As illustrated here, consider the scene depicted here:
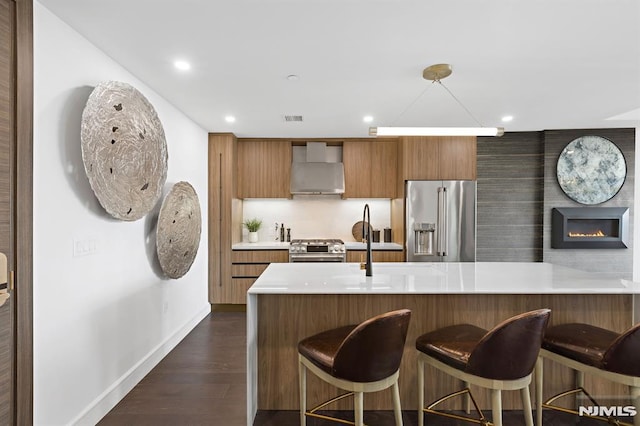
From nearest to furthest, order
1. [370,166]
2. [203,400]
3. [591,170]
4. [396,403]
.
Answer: [396,403], [203,400], [591,170], [370,166]

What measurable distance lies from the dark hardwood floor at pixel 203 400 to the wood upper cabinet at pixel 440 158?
9.80 feet

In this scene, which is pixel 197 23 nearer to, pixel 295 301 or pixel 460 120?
pixel 295 301

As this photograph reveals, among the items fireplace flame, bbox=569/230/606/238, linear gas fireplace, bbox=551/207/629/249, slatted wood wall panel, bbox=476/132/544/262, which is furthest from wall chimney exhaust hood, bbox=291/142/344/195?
fireplace flame, bbox=569/230/606/238

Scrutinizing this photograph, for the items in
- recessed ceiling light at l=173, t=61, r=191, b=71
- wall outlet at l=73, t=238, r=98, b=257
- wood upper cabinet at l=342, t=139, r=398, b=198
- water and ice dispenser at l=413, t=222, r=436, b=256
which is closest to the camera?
wall outlet at l=73, t=238, r=98, b=257

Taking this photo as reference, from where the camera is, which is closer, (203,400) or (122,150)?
(122,150)

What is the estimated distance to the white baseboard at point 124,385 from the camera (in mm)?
2145

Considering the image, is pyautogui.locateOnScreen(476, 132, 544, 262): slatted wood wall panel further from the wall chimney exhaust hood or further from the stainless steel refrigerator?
the wall chimney exhaust hood

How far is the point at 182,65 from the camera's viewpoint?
2.53 metres

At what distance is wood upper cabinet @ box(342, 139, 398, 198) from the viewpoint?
5.02 m

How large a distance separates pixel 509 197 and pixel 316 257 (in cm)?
274

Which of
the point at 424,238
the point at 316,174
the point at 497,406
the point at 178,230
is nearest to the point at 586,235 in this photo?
the point at 424,238

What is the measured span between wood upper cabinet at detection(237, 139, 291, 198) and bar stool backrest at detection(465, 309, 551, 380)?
147 inches

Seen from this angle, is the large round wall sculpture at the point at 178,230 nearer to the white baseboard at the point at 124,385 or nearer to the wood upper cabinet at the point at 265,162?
the white baseboard at the point at 124,385

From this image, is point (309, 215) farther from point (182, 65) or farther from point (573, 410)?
point (573, 410)
